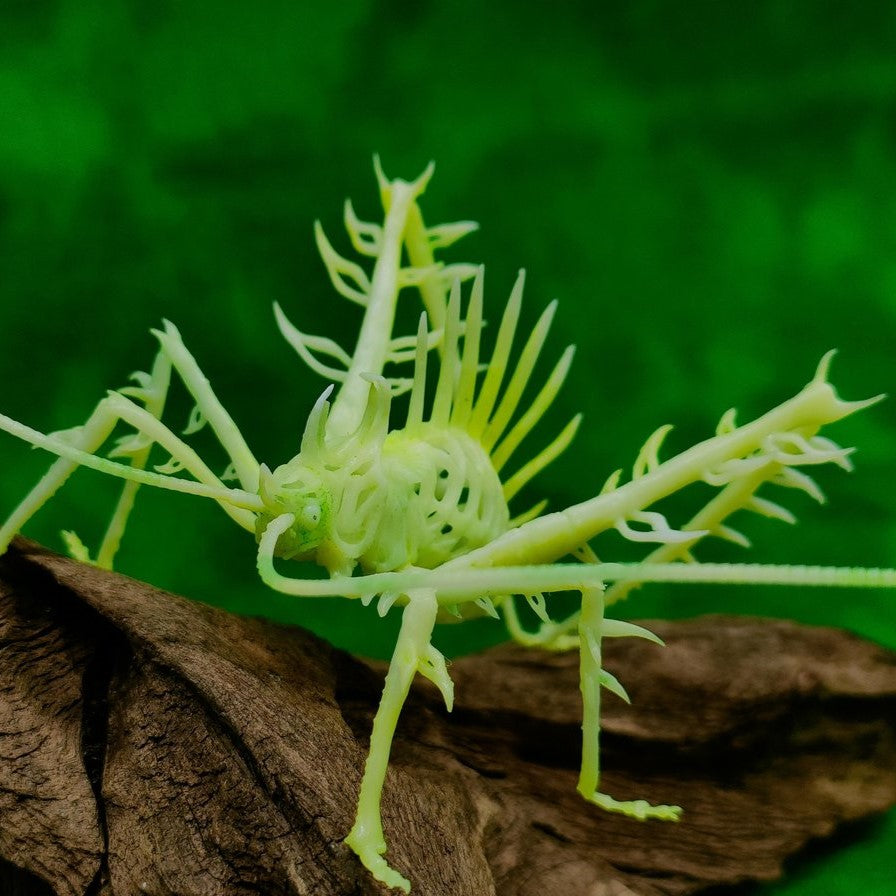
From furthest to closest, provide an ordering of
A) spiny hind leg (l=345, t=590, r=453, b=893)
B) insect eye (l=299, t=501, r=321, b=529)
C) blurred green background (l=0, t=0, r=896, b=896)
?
blurred green background (l=0, t=0, r=896, b=896) → insect eye (l=299, t=501, r=321, b=529) → spiny hind leg (l=345, t=590, r=453, b=893)

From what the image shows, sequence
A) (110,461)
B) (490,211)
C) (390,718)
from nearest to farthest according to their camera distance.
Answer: (390,718) < (110,461) < (490,211)

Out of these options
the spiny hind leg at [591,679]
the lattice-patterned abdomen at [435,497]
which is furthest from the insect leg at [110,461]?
the spiny hind leg at [591,679]

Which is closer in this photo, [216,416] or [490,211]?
[216,416]

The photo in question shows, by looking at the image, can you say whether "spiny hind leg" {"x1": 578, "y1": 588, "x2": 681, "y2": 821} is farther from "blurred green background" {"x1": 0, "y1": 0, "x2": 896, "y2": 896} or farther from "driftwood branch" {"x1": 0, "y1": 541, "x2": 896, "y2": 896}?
"blurred green background" {"x1": 0, "y1": 0, "x2": 896, "y2": 896}

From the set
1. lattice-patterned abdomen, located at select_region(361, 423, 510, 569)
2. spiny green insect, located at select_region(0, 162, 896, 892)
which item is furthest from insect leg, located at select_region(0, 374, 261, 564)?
lattice-patterned abdomen, located at select_region(361, 423, 510, 569)

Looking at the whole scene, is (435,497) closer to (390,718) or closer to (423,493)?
(423,493)

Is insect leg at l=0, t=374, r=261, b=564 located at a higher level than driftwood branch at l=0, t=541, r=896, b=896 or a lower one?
higher

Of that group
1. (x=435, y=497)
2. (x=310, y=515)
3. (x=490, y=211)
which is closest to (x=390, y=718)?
(x=310, y=515)

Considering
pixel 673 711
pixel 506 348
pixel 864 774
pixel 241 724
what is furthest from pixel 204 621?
pixel 864 774
